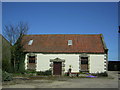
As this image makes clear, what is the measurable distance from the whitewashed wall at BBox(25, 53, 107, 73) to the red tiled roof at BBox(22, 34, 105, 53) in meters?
0.59

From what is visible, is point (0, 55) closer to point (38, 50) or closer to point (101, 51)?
point (38, 50)

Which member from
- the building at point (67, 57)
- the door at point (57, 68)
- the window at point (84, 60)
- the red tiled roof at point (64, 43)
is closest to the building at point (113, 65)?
the red tiled roof at point (64, 43)

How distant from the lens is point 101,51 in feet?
69.6

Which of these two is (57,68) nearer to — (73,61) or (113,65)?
(73,61)

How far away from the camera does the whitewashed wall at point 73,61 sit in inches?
832

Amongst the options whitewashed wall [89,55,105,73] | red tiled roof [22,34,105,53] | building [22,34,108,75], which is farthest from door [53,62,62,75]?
whitewashed wall [89,55,105,73]

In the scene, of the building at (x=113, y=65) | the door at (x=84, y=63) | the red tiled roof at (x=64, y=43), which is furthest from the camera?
the building at (x=113, y=65)

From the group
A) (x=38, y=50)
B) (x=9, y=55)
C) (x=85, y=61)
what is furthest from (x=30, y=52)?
(x=85, y=61)

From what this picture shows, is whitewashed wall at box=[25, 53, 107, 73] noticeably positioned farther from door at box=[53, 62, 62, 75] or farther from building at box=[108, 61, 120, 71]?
building at box=[108, 61, 120, 71]

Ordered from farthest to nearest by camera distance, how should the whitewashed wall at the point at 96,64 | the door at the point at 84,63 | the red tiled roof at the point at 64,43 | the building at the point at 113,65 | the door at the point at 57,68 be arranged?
the building at the point at 113,65 < the red tiled roof at the point at 64,43 < the door at the point at 57,68 < the door at the point at 84,63 < the whitewashed wall at the point at 96,64

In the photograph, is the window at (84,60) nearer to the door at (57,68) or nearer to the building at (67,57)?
the building at (67,57)

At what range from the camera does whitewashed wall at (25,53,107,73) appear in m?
21.1

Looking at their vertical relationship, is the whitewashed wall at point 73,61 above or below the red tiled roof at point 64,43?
below

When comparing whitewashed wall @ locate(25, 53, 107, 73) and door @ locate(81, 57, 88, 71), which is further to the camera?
door @ locate(81, 57, 88, 71)
